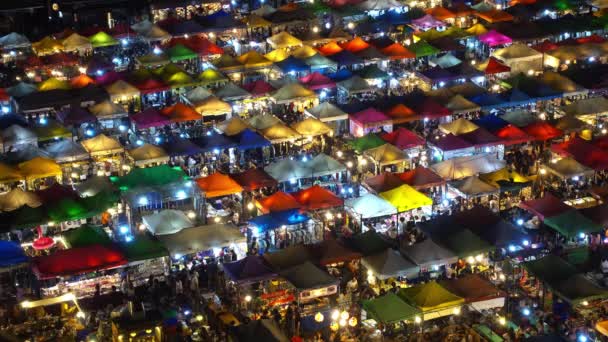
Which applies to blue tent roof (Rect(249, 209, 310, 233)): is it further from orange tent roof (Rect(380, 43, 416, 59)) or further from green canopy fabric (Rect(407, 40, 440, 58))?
green canopy fabric (Rect(407, 40, 440, 58))

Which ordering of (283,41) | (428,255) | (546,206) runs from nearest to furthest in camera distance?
(428,255)
(546,206)
(283,41)

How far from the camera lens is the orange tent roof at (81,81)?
1142 inches

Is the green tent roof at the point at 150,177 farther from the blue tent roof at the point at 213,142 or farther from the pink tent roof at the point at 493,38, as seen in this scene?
the pink tent roof at the point at 493,38

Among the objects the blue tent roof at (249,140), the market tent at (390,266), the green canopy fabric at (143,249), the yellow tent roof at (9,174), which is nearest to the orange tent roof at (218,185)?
the blue tent roof at (249,140)

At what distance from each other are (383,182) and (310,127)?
3.86 m

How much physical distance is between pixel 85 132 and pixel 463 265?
36.2 ft

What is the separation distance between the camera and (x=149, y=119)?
26.6 m

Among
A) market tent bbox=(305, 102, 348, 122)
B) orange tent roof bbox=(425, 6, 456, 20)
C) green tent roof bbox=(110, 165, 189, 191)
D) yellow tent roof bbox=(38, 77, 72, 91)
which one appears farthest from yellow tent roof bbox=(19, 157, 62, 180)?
orange tent roof bbox=(425, 6, 456, 20)

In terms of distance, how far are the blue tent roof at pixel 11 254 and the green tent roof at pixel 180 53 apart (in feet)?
40.8

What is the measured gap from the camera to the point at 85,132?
27.0 metres

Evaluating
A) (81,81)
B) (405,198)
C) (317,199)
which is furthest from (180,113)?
(405,198)

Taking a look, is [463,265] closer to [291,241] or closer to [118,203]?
[291,241]

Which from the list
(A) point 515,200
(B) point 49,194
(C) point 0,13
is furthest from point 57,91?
(A) point 515,200

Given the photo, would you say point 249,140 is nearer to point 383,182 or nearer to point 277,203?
point 277,203
